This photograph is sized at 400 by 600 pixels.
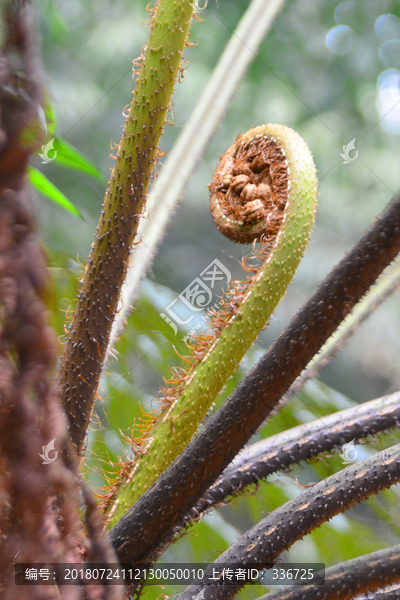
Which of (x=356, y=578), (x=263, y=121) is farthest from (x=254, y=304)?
(x=263, y=121)

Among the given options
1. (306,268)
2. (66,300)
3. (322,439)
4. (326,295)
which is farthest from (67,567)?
(306,268)

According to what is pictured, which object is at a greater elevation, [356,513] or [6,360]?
[356,513]

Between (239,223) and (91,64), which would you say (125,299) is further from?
(91,64)

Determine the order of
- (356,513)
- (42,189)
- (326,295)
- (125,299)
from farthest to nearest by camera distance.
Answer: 1. (356,513)
2. (42,189)
3. (125,299)
4. (326,295)

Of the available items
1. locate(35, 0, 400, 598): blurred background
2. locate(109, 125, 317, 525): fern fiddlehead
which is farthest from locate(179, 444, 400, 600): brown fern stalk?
locate(35, 0, 400, 598): blurred background

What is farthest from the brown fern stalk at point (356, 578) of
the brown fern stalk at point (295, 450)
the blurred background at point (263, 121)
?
the blurred background at point (263, 121)

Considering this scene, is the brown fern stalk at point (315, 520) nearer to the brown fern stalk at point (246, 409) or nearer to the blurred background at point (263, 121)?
the brown fern stalk at point (246, 409)
